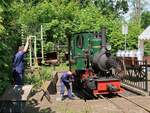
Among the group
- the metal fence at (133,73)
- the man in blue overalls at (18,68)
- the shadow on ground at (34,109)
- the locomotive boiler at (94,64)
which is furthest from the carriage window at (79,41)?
the man in blue overalls at (18,68)

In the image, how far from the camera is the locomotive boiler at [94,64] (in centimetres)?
1769

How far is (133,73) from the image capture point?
893 inches

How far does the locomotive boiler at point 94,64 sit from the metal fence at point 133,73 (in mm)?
1688

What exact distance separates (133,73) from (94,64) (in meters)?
4.97

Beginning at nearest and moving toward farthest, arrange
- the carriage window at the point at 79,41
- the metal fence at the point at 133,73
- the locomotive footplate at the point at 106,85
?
the locomotive footplate at the point at 106,85
the carriage window at the point at 79,41
the metal fence at the point at 133,73

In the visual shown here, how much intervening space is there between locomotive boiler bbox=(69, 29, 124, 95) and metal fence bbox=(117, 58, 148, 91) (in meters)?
1.69

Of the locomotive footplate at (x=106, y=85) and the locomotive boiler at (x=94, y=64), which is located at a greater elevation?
→ the locomotive boiler at (x=94, y=64)

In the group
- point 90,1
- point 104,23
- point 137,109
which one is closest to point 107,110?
point 137,109

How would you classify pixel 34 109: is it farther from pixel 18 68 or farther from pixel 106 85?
pixel 106 85

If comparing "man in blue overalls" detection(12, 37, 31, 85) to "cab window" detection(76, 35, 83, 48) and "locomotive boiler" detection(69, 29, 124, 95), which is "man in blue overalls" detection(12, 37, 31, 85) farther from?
"cab window" detection(76, 35, 83, 48)

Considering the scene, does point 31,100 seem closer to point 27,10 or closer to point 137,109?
point 137,109

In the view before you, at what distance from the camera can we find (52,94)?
60.2 feet

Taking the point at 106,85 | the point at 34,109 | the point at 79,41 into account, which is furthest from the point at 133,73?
the point at 34,109

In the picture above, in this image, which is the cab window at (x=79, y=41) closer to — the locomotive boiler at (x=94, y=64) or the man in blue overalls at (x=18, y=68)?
the locomotive boiler at (x=94, y=64)
